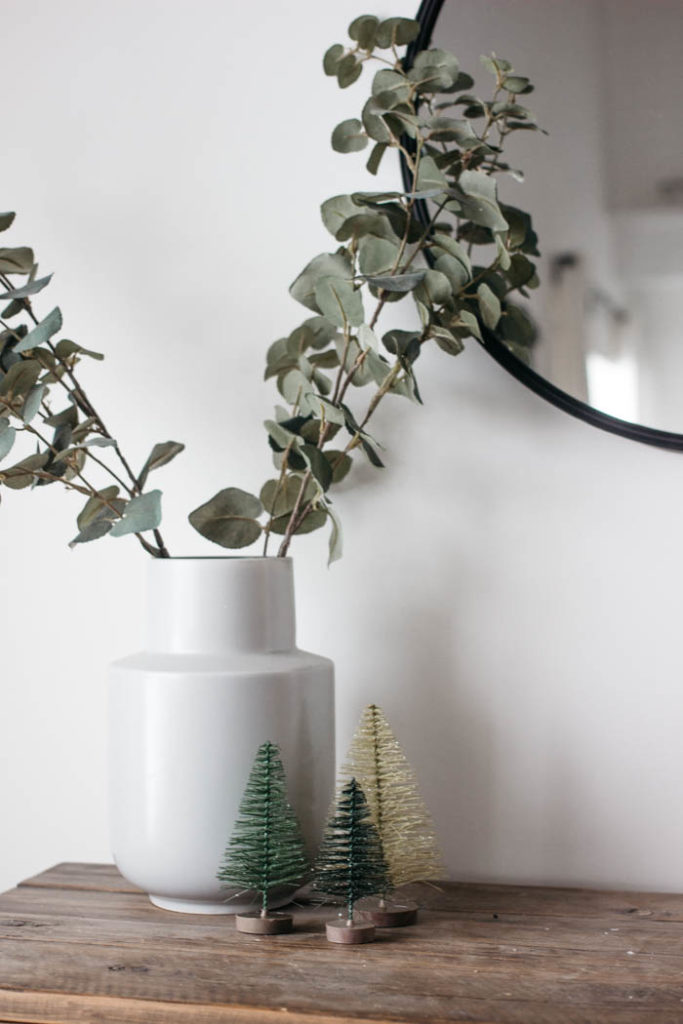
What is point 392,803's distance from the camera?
2.81 ft

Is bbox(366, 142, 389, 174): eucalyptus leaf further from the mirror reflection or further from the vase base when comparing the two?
the vase base

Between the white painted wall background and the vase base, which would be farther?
the white painted wall background

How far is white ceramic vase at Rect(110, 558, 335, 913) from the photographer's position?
823mm

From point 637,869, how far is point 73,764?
581 mm

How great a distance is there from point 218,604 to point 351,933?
27 centimetres

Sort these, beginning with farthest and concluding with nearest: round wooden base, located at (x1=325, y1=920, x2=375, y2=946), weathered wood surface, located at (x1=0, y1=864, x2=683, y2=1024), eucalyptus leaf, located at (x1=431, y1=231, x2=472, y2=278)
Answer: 1. eucalyptus leaf, located at (x1=431, y1=231, x2=472, y2=278)
2. round wooden base, located at (x1=325, y1=920, x2=375, y2=946)
3. weathered wood surface, located at (x1=0, y1=864, x2=683, y2=1024)

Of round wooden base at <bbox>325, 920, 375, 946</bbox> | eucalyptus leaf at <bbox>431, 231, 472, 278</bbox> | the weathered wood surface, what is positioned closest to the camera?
the weathered wood surface

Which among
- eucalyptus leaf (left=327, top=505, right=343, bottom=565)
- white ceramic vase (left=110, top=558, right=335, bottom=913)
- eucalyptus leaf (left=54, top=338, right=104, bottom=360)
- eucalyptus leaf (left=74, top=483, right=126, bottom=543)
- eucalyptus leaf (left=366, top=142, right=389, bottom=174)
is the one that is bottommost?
white ceramic vase (left=110, top=558, right=335, bottom=913)

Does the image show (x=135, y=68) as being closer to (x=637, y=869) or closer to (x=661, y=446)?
(x=661, y=446)

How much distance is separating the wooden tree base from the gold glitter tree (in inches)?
0.9

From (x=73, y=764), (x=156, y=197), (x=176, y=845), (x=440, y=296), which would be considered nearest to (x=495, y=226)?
(x=440, y=296)

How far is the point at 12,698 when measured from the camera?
3.65 feet

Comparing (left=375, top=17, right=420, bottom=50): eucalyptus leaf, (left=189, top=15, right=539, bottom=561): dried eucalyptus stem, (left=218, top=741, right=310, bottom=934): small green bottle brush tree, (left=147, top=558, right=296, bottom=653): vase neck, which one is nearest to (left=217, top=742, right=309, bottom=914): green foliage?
(left=218, top=741, right=310, bottom=934): small green bottle brush tree

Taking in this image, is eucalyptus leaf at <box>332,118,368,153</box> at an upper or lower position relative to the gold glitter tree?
upper
